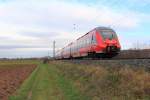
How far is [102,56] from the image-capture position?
31875mm

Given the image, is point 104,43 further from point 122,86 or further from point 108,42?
point 122,86

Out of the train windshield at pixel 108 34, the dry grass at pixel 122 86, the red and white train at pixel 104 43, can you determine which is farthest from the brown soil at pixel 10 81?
the train windshield at pixel 108 34

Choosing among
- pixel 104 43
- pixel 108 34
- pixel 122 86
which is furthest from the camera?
pixel 108 34

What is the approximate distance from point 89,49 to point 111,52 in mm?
3833

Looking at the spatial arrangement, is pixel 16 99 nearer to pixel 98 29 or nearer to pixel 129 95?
pixel 129 95

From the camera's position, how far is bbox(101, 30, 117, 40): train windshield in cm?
3094

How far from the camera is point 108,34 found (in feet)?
103

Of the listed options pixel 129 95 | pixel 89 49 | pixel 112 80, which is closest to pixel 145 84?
pixel 129 95

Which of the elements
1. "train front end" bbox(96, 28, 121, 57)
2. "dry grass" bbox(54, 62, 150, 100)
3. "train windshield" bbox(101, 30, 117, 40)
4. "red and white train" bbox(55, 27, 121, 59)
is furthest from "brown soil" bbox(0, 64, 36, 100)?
"train windshield" bbox(101, 30, 117, 40)

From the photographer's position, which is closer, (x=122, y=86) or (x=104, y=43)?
(x=122, y=86)

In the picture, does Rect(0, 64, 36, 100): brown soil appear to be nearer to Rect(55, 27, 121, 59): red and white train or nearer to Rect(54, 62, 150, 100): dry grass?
Rect(54, 62, 150, 100): dry grass

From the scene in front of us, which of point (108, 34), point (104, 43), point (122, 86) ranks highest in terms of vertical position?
point (108, 34)

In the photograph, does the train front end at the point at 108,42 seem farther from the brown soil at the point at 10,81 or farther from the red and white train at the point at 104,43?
the brown soil at the point at 10,81

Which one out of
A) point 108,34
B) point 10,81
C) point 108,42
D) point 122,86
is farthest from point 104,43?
point 122,86
